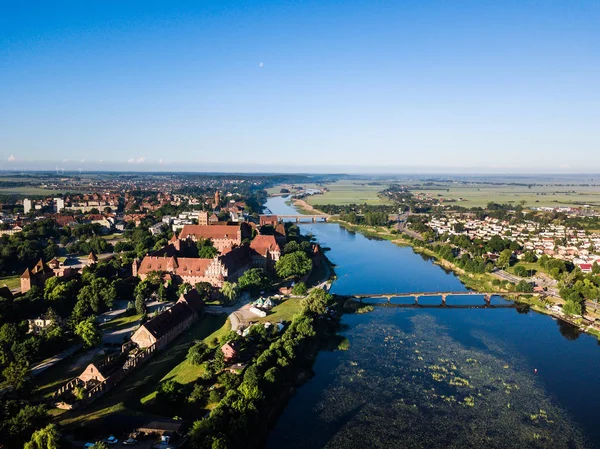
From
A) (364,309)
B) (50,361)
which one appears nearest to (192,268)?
(50,361)

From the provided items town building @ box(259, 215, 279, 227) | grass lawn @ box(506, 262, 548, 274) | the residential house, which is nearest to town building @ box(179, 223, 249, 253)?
town building @ box(259, 215, 279, 227)

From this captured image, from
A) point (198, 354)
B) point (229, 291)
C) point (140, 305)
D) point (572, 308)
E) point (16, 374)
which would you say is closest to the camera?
point (16, 374)

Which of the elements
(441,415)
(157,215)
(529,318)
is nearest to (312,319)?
(441,415)

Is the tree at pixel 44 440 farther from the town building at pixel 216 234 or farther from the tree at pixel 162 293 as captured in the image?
the town building at pixel 216 234

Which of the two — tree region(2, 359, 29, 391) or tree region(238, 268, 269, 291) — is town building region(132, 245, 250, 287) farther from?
tree region(2, 359, 29, 391)

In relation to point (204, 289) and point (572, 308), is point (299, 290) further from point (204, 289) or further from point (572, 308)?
point (572, 308)

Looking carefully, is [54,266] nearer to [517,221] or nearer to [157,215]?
[157,215]

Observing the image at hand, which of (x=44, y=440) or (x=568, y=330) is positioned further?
(x=568, y=330)
